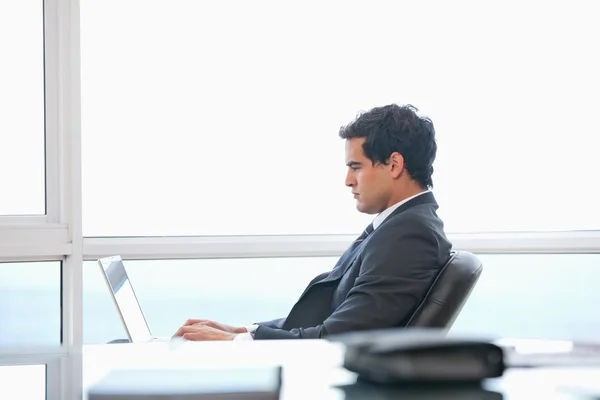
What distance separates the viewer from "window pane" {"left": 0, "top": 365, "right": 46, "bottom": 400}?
813 mm

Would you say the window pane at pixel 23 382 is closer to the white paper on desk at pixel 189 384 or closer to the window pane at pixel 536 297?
the white paper on desk at pixel 189 384

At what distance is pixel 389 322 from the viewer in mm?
2105

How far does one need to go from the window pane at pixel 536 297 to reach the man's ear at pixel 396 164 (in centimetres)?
152

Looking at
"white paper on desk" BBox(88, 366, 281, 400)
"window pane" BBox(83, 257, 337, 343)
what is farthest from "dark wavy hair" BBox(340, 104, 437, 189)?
"white paper on desk" BBox(88, 366, 281, 400)

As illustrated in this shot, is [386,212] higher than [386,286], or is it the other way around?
[386,212]

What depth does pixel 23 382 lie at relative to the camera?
0.90 metres

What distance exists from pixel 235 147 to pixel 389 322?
1832 mm

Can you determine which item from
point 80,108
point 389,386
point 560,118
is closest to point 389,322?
point 389,386

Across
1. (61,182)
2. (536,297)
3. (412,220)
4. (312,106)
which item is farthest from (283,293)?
(412,220)

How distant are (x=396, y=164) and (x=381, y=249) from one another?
0.42 m

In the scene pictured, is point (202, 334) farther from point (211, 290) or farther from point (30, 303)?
point (30, 303)

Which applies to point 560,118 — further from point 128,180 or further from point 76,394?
point 76,394

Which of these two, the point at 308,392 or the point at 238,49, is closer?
the point at 308,392

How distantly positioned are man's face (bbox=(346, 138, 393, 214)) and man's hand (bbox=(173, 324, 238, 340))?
25.3 inches
